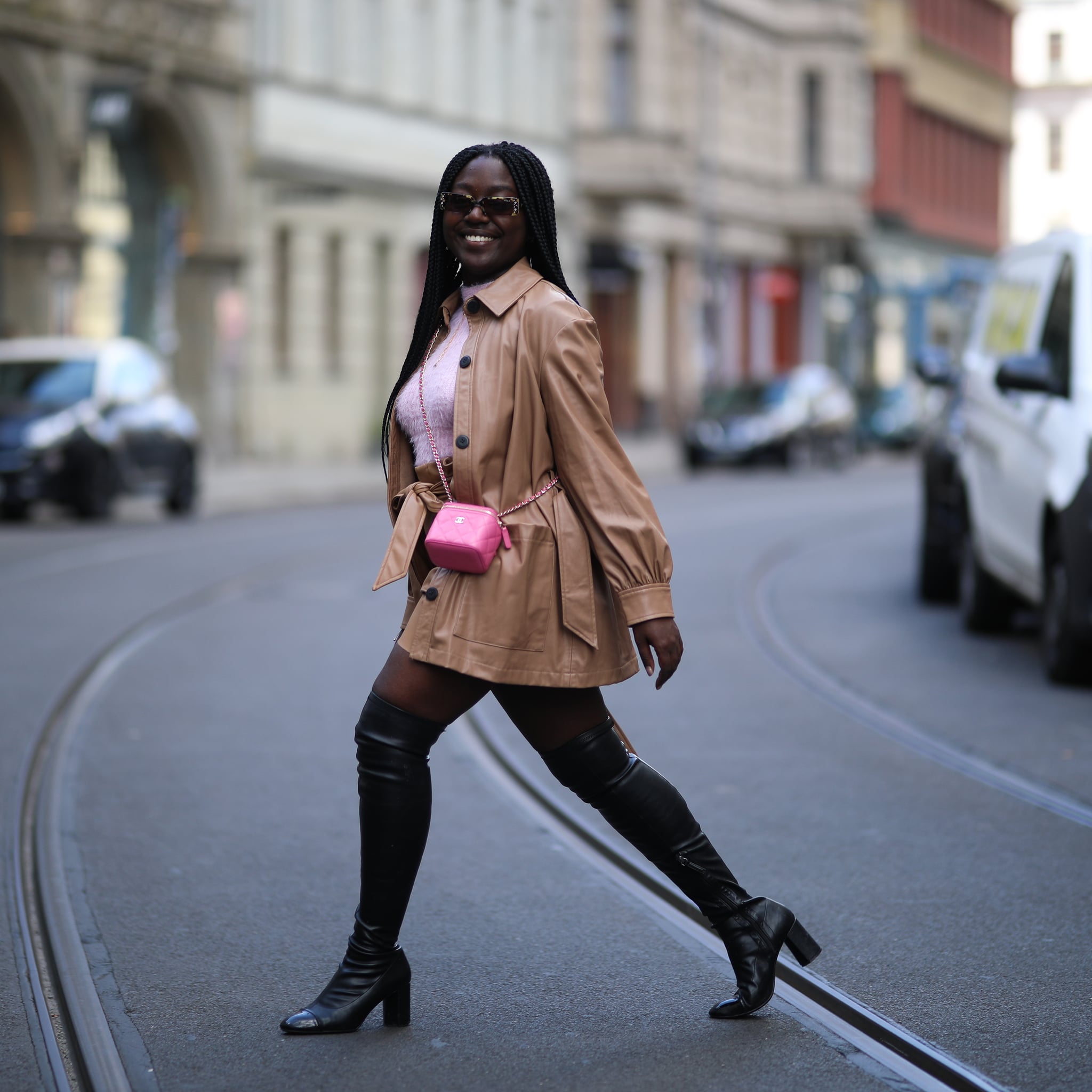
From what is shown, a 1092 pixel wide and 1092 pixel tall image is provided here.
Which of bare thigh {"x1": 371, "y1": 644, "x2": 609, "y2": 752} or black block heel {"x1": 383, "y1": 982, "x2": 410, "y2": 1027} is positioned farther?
black block heel {"x1": 383, "y1": 982, "x2": 410, "y2": 1027}

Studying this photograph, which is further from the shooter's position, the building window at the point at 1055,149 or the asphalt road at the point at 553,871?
the building window at the point at 1055,149

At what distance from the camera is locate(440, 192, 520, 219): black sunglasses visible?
4781 mm

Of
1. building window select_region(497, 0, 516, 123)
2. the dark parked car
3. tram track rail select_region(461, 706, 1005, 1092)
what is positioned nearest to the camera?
tram track rail select_region(461, 706, 1005, 1092)

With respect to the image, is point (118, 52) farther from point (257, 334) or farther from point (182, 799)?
point (182, 799)

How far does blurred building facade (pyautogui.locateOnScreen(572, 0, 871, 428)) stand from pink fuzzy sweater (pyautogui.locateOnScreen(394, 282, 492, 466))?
39.6 metres

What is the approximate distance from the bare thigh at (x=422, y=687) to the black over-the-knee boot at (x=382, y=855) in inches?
0.7

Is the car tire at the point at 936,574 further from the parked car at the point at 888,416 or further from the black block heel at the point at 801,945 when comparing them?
the parked car at the point at 888,416

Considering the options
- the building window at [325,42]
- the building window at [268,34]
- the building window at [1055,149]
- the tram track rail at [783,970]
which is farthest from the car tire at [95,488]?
the building window at [1055,149]

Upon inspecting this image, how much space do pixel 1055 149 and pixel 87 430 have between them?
78.4 metres

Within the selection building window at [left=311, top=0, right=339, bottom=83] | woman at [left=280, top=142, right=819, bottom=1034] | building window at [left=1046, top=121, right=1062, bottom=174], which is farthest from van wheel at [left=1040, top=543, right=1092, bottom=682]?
building window at [left=1046, top=121, right=1062, bottom=174]

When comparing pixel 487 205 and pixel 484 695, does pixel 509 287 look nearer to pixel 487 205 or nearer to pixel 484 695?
pixel 487 205

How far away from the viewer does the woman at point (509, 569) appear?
15.3ft

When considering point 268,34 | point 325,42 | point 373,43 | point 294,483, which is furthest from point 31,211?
point 373,43

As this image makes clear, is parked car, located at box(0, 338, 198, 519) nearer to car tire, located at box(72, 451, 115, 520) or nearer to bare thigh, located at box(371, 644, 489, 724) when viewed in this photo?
car tire, located at box(72, 451, 115, 520)
